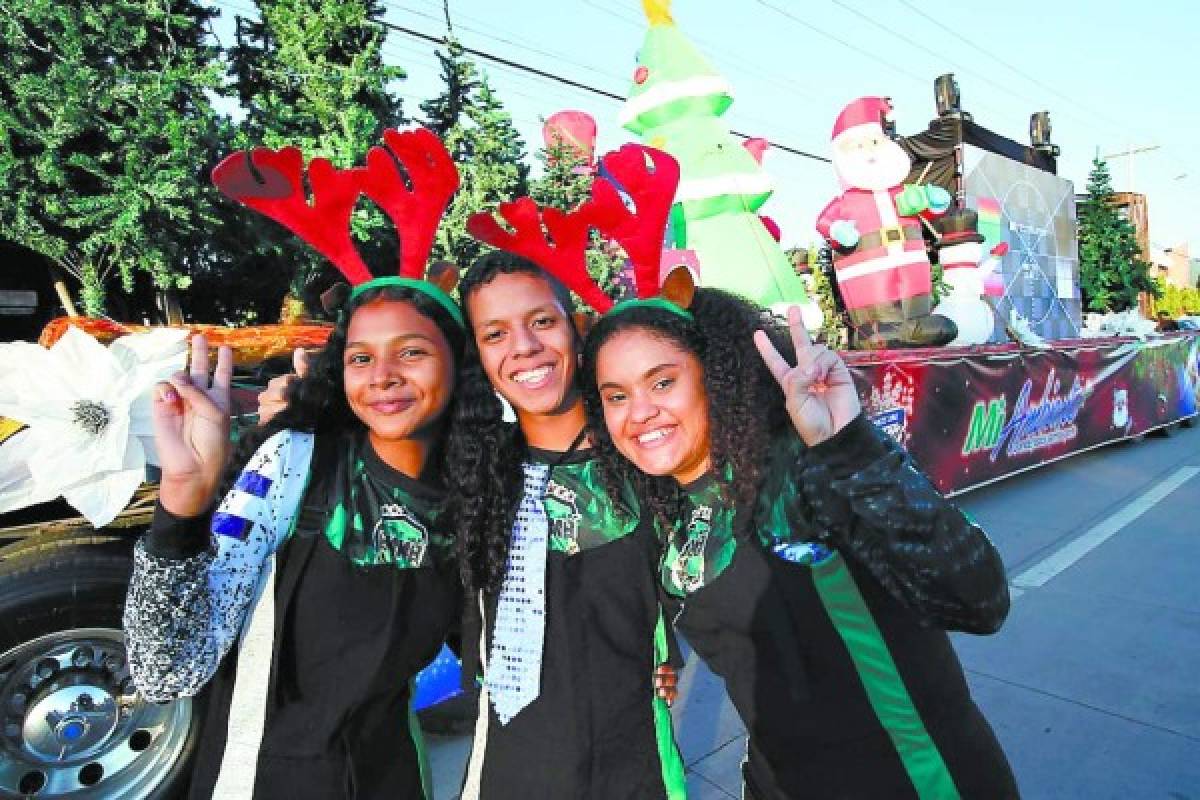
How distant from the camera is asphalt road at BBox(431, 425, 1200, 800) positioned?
8.43ft

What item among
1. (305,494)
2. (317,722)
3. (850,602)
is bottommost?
(317,722)

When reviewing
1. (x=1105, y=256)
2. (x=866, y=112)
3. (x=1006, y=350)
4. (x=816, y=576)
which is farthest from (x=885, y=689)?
(x=1105, y=256)

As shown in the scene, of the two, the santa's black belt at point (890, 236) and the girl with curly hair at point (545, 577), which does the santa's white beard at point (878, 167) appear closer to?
the santa's black belt at point (890, 236)

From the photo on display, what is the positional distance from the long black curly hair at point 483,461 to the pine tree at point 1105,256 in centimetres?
2287

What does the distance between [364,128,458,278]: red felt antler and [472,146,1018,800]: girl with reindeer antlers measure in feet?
2.04

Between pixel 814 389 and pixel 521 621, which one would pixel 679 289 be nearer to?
pixel 814 389

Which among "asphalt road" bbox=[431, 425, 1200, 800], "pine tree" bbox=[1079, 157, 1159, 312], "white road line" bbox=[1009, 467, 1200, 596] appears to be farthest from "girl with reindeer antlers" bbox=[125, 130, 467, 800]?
"pine tree" bbox=[1079, 157, 1159, 312]

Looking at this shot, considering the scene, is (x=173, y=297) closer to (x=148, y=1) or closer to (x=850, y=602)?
(x=148, y=1)

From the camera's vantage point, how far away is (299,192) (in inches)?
67.1

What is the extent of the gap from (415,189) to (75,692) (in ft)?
6.31

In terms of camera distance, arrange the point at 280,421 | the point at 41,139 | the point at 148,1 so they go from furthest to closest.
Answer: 1. the point at 148,1
2. the point at 41,139
3. the point at 280,421

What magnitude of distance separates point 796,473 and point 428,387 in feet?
2.68

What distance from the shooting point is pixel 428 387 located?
163 centimetres

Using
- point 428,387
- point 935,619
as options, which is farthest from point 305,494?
point 935,619
